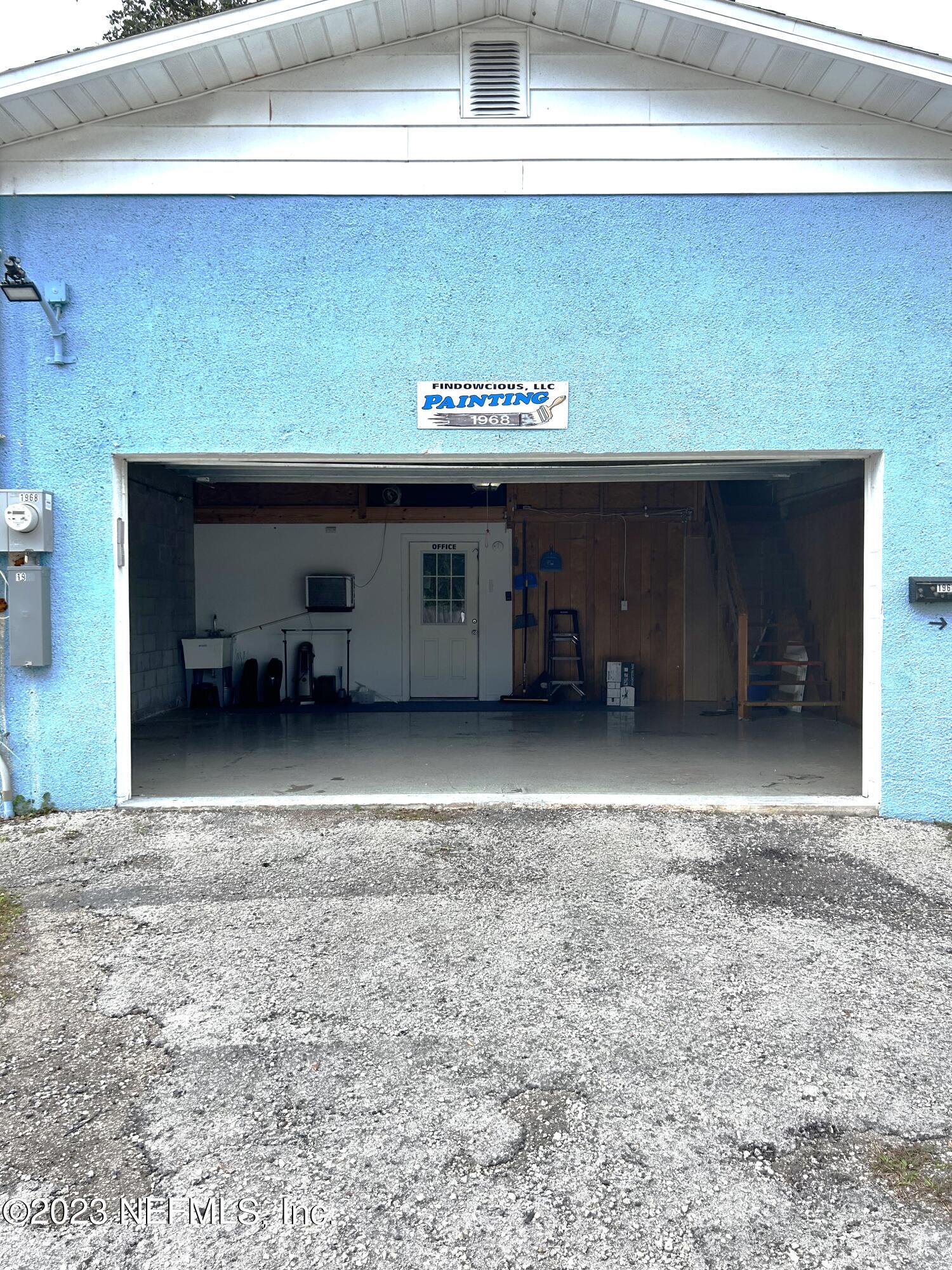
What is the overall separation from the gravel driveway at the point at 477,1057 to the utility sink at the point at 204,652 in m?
5.98

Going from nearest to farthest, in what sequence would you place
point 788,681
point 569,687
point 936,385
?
point 936,385
point 788,681
point 569,687

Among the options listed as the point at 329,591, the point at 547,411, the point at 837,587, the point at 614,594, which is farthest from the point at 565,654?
the point at 547,411

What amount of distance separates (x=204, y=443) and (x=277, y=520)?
6.17 m

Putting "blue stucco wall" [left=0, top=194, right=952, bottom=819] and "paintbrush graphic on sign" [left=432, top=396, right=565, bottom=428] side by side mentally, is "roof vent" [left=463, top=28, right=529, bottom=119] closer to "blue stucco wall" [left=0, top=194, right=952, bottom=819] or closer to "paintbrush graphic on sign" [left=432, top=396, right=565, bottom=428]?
"blue stucco wall" [left=0, top=194, right=952, bottom=819]

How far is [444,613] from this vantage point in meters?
11.3

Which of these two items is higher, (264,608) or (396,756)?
(264,608)

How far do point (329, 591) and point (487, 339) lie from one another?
6.35 metres

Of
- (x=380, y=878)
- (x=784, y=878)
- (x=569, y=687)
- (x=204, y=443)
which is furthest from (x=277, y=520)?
(x=784, y=878)

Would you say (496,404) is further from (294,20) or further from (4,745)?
(4,745)

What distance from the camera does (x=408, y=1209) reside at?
6.79 feet

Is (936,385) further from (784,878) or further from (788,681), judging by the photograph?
(788,681)

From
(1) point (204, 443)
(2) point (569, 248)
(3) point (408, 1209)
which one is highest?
(2) point (569, 248)

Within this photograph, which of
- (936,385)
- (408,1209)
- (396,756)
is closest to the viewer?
(408,1209)

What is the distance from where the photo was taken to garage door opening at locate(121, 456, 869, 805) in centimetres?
933
